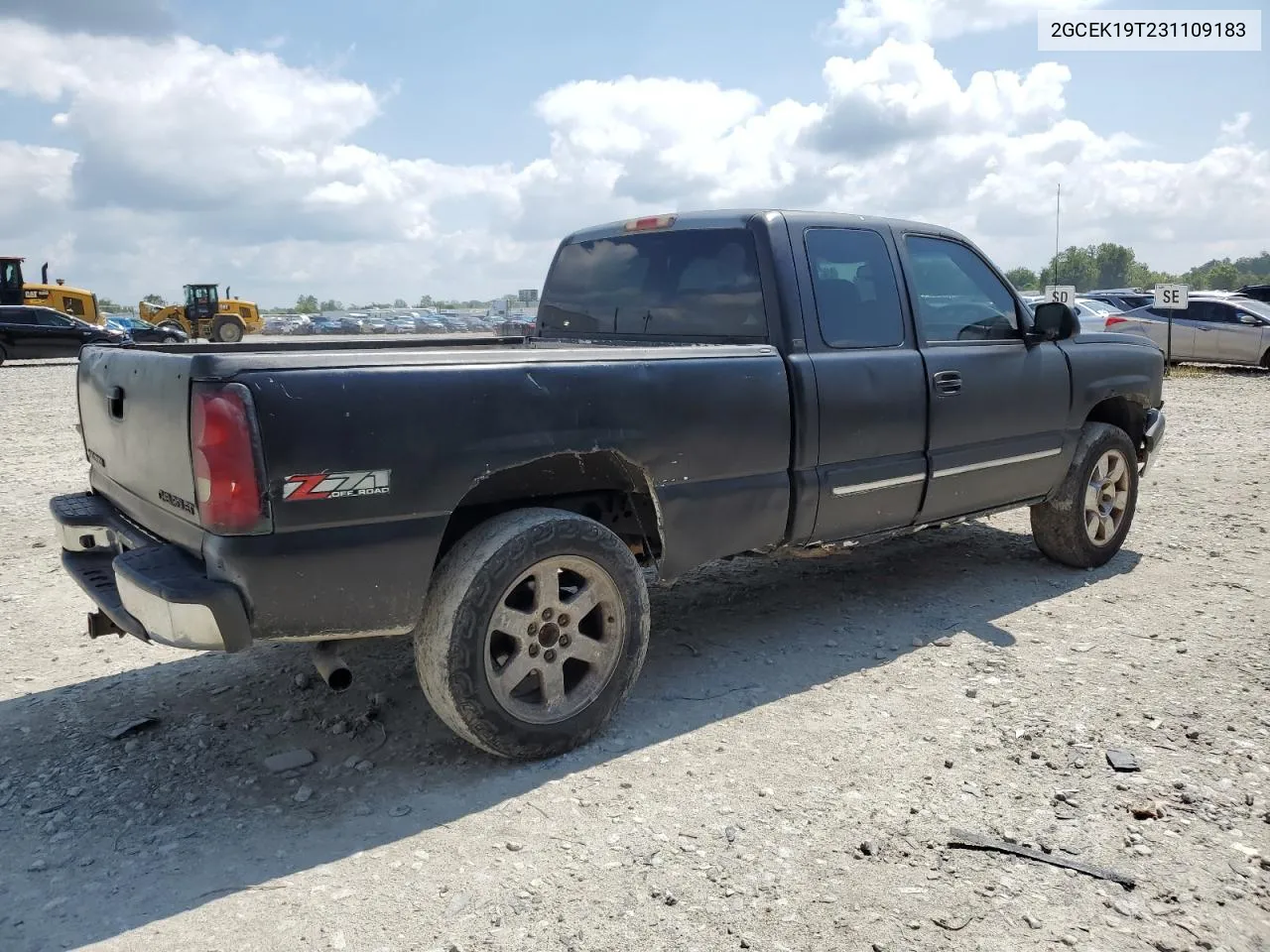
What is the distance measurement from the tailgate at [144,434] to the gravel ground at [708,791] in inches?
35.5

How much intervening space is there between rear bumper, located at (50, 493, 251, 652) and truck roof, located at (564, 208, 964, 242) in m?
2.59

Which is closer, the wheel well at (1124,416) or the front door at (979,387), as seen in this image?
the front door at (979,387)

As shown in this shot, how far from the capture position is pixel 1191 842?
297 centimetres

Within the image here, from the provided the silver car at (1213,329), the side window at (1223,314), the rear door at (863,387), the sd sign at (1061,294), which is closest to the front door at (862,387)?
the rear door at (863,387)

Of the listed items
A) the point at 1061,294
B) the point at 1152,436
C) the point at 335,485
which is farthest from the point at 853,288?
the point at 1061,294

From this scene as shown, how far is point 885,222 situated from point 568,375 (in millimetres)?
2198

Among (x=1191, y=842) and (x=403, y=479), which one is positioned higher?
(x=403, y=479)

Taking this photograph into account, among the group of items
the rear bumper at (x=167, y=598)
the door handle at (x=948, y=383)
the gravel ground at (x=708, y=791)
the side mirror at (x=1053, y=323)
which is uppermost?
the side mirror at (x=1053, y=323)

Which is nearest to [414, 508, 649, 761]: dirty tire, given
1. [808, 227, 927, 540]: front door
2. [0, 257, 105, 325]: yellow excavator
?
[808, 227, 927, 540]: front door

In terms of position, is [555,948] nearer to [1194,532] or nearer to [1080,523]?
[1080,523]

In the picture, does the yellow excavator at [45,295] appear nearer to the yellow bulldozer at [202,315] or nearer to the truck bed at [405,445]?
the yellow bulldozer at [202,315]

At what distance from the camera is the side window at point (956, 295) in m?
4.90

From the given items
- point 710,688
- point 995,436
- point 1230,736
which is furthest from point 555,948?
point 995,436

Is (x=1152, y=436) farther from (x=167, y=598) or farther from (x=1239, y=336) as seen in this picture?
(x=1239, y=336)
